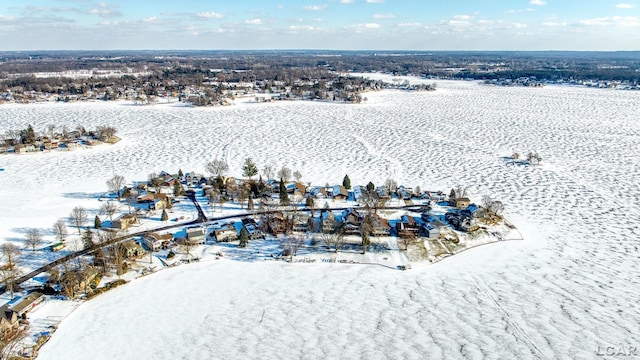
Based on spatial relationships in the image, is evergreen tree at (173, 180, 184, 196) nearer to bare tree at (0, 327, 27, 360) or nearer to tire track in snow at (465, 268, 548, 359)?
bare tree at (0, 327, 27, 360)

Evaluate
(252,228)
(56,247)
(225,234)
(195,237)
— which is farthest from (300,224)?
(56,247)

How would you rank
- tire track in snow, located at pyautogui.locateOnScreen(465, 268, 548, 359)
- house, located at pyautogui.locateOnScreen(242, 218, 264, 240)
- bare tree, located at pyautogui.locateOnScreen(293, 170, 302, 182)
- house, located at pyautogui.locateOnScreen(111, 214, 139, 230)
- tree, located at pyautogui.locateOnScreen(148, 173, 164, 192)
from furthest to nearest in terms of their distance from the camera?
bare tree, located at pyautogui.locateOnScreen(293, 170, 302, 182) → tree, located at pyautogui.locateOnScreen(148, 173, 164, 192) → house, located at pyautogui.locateOnScreen(111, 214, 139, 230) → house, located at pyautogui.locateOnScreen(242, 218, 264, 240) → tire track in snow, located at pyautogui.locateOnScreen(465, 268, 548, 359)

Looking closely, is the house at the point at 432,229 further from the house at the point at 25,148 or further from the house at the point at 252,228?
the house at the point at 25,148

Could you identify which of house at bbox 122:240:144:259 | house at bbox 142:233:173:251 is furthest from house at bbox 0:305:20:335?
house at bbox 142:233:173:251

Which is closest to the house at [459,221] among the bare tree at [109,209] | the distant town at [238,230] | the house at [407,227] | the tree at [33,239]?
the distant town at [238,230]

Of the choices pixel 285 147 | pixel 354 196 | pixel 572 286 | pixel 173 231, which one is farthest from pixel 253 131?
pixel 572 286

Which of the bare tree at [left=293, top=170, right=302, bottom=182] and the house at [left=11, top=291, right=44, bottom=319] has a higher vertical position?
the bare tree at [left=293, top=170, right=302, bottom=182]

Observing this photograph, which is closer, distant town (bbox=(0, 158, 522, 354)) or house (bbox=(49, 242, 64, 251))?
distant town (bbox=(0, 158, 522, 354))
